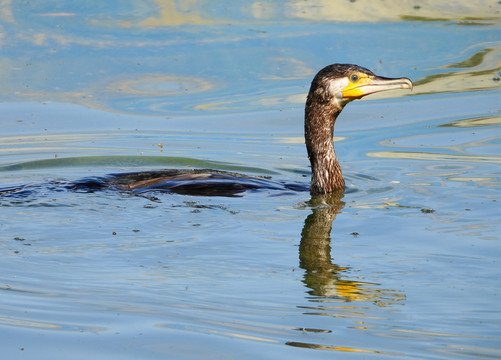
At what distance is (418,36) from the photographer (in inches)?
516

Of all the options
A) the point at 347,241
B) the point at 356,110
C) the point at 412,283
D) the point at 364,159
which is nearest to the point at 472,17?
the point at 356,110

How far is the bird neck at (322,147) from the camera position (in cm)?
858

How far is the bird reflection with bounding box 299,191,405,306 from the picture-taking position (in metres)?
5.39

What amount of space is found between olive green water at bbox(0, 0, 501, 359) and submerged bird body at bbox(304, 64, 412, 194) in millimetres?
267

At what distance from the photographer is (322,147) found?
8711 mm

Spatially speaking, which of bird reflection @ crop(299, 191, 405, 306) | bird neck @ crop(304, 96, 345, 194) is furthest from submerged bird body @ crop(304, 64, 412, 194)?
bird reflection @ crop(299, 191, 405, 306)

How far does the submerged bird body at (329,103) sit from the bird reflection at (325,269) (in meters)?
0.59

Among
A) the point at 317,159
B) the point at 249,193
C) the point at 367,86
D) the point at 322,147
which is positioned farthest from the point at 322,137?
the point at 249,193

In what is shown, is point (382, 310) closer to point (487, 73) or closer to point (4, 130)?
point (4, 130)

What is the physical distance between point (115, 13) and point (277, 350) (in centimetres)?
980

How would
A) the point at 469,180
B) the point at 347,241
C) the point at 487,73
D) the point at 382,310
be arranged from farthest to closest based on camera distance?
the point at 487,73, the point at 469,180, the point at 347,241, the point at 382,310

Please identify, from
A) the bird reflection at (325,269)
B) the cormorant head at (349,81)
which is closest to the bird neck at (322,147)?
the cormorant head at (349,81)

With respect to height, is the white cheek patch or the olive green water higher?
the white cheek patch

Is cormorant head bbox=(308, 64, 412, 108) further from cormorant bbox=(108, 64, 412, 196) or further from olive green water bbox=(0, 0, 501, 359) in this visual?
olive green water bbox=(0, 0, 501, 359)
